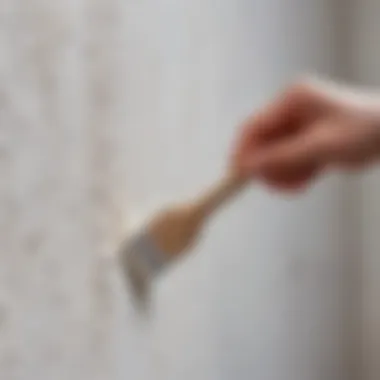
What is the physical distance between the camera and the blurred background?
0.72 meters

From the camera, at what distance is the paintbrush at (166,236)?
2.80 feet

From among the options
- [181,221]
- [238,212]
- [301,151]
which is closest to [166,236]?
[181,221]

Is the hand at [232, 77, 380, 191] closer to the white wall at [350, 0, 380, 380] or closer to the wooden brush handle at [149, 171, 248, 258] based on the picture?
the wooden brush handle at [149, 171, 248, 258]

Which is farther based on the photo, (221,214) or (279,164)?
(221,214)

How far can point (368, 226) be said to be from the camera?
1.53m

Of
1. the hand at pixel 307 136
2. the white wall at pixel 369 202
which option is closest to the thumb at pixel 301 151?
the hand at pixel 307 136

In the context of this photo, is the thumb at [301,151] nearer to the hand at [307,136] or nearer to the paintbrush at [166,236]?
the hand at [307,136]

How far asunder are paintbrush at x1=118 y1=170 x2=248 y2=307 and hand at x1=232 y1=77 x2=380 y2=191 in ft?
0.28

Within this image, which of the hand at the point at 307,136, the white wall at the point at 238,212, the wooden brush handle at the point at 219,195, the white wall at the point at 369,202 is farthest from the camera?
the white wall at the point at 369,202

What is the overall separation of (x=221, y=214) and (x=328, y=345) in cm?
48

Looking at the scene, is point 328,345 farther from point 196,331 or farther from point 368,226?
point 196,331

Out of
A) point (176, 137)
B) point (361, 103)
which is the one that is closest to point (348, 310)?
point (176, 137)

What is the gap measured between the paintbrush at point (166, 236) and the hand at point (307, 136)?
3.4 inches

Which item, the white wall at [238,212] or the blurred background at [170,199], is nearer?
the blurred background at [170,199]
